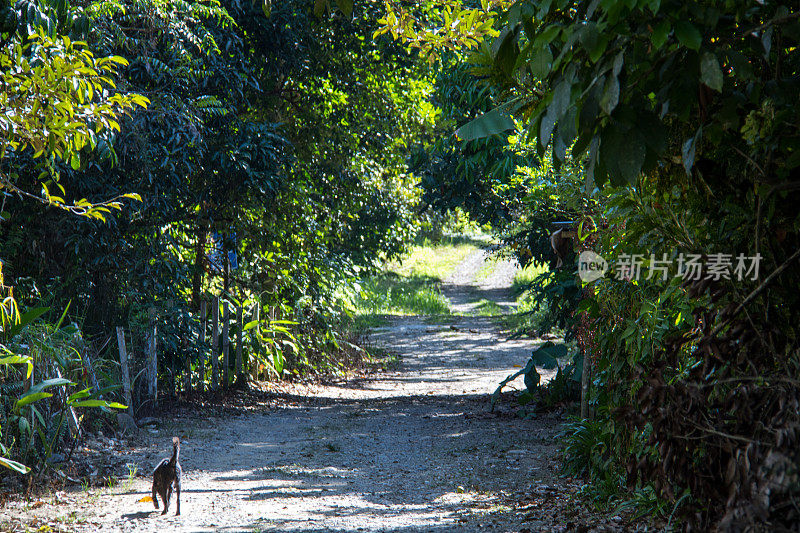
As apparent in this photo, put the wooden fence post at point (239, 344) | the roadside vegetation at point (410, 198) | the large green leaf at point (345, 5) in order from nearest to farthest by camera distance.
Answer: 1. the roadside vegetation at point (410, 198)
2. the large green leaf at point (345, 5)
3. the wooden fence post at point (239, 344)

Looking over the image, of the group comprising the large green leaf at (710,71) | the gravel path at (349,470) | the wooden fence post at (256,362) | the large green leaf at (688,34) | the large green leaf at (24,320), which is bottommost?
the gravel path at (349,470)

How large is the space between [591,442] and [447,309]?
1837 cm

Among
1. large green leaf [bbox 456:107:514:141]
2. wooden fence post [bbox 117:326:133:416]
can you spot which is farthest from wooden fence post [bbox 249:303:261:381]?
large green leaf [bbox 456:107:514:141]

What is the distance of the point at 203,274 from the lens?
10156 millimetres

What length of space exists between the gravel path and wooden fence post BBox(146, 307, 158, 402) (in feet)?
1.73

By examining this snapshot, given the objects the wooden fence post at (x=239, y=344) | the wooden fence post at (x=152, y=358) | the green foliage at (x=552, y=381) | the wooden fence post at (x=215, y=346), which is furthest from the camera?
the wooden fence post at (x=239, y=344)

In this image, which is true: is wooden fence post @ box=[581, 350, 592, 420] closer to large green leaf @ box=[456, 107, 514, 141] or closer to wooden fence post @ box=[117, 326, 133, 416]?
large green leaf @ box=[456, 107, 514, 141]

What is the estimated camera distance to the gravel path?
4.83 meters

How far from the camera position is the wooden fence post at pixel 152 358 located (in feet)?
26.7

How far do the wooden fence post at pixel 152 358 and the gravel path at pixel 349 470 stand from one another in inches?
20.8

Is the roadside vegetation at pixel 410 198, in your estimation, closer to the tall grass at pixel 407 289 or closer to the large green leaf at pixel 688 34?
the large green leaf at pixel 688 34

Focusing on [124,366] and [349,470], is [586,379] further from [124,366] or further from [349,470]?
[124,366]

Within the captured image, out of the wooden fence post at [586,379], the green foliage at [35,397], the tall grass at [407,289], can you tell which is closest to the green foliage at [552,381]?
the wooden fence post at [586,379]

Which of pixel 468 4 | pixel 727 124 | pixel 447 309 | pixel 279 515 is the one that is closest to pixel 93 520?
pixel 279 515
